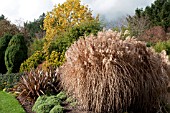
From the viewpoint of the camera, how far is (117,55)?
23.3 feet

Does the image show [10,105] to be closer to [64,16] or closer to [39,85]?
[39,85]

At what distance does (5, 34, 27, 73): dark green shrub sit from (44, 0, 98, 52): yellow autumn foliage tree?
60.1 inches

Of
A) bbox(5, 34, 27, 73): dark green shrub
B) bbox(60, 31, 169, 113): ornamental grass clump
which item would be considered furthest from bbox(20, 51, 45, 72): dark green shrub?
bbox(60, 31, 169, 113): ornamental grass clump

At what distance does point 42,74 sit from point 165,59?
4113mm

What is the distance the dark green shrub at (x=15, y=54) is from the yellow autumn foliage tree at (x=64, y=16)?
153cm

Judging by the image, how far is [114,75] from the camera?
693cm

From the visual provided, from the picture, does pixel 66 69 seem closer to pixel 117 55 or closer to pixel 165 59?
pixel 117 55

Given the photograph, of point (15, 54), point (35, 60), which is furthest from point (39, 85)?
point (15, 54)

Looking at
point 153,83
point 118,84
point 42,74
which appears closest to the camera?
point 118,84

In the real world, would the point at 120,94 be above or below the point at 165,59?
below

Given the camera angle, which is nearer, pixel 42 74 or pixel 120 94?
pixel 120 94

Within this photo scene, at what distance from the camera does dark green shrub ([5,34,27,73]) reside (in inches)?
708

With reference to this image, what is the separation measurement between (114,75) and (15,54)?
11975 millimetres

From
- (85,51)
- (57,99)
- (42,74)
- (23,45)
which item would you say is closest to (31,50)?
(23,45)
